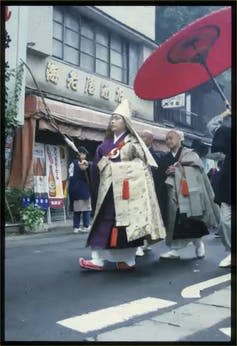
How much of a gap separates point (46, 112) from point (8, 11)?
436mm

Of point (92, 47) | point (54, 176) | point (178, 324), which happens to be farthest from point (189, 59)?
point (178, 324)

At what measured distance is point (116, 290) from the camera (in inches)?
109

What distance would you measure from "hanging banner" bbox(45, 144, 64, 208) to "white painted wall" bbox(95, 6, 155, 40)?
1.97 feet

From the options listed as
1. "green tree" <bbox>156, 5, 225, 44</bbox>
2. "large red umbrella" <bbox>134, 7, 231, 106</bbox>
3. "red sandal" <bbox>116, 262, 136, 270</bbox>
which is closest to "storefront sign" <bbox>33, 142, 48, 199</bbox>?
"large red umbrella" <bbox>134, 7, 231, 106</bbox>

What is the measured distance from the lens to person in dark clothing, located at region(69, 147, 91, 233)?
2289 millimetres

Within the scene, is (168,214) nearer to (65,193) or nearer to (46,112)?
(65,193)

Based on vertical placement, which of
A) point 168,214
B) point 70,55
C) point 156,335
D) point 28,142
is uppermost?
point 70,55

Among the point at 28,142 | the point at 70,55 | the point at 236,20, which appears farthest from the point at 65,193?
the point at 236,20

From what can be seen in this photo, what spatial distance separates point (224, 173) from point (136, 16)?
0.78 meters

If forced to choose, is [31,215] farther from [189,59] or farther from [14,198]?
[189,59]

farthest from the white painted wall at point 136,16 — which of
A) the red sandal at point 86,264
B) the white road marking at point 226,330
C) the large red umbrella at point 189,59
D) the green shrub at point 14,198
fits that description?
the red sandal at point 86,264

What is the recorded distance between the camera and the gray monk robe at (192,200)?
236 centimetres

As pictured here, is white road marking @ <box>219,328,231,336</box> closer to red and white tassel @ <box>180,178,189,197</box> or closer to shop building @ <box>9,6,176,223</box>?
red and white tassel @ <box>180,178,189,197</box>

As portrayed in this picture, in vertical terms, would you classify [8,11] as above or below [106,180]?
above
